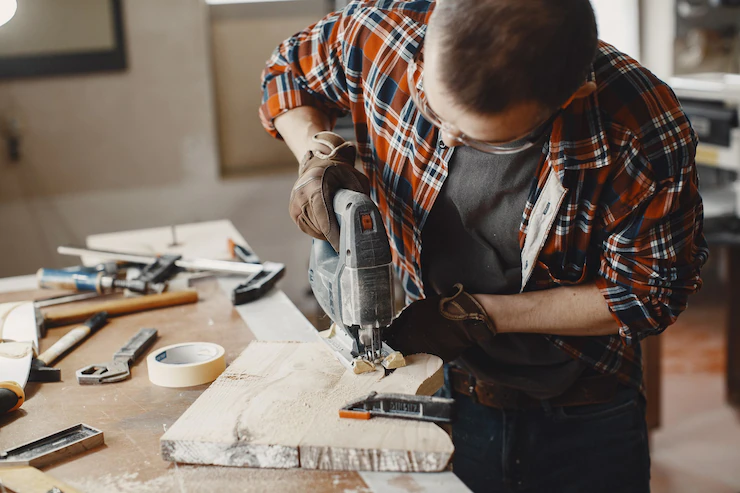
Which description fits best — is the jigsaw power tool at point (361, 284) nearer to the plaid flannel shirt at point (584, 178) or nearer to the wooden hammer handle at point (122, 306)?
the plaid flannel shirt at point (584, 178)

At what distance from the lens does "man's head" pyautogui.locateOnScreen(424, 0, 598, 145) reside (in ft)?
3.31

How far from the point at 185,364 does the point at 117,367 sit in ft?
0.53

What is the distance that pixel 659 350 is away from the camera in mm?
3082

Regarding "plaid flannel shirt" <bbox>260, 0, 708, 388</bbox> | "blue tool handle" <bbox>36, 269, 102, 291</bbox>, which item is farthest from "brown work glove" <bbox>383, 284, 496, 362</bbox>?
"blue tool handle" <bbox>36, 269, 102, 291</bbox>

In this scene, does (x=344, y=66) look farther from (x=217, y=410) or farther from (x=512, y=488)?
(x=512, y=488)

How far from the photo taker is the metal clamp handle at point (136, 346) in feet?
5.11

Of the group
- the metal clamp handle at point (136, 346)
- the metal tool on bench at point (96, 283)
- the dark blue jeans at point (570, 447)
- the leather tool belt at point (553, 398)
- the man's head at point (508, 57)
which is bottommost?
the dark blue jeans at point (570, 447)

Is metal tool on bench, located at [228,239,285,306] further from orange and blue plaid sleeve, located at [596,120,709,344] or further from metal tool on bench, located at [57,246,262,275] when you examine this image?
orange and blue plaid sleeve, located at [596,120,709,344]

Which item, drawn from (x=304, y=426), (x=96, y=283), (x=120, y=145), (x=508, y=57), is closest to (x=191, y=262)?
(x=96, y=283)

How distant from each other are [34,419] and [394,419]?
0.66 m

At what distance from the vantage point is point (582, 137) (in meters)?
1.31

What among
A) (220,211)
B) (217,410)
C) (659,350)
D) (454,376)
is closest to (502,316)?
(454,376)

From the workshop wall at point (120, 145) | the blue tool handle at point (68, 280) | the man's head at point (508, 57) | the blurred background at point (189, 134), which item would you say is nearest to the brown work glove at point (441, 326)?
the man's head at point (508, 57)

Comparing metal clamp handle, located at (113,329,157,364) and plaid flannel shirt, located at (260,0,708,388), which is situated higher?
plaid flannel shirt, located at (260,0,708,388)
